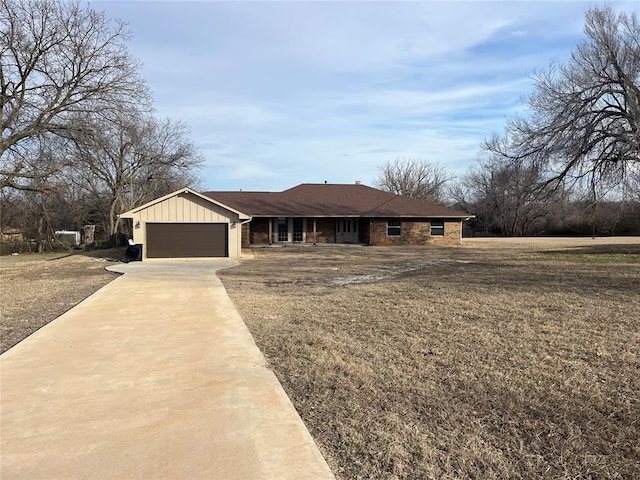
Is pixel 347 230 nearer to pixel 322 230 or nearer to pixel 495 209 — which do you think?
pixel 322 230

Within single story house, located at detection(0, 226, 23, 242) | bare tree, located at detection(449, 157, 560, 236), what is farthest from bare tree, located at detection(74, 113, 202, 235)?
bare tree, located at detection(449, 157, 560, 236)

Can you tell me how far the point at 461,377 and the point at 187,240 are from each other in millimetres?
20338

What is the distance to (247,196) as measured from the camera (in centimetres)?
3659

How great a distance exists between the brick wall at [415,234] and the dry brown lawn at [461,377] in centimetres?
2201

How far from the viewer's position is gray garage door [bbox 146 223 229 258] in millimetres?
23594

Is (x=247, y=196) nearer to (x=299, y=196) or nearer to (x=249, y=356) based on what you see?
(x=299, y=196)

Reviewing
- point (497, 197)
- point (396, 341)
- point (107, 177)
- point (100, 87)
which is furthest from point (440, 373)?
point (497, 197)

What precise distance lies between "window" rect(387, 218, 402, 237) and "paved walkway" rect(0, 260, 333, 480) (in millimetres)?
26641

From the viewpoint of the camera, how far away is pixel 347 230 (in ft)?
116

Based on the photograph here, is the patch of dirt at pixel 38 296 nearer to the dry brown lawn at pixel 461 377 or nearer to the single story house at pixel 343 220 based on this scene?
the dry brown lawn at pixel 461 377

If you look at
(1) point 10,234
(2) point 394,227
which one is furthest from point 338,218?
(1) point 10,234

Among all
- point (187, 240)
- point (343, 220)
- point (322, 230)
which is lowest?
point (187, 240)

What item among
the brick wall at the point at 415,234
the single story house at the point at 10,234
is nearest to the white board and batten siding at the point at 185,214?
the brick wall at the point at 415,234

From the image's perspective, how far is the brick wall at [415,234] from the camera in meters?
33.7
